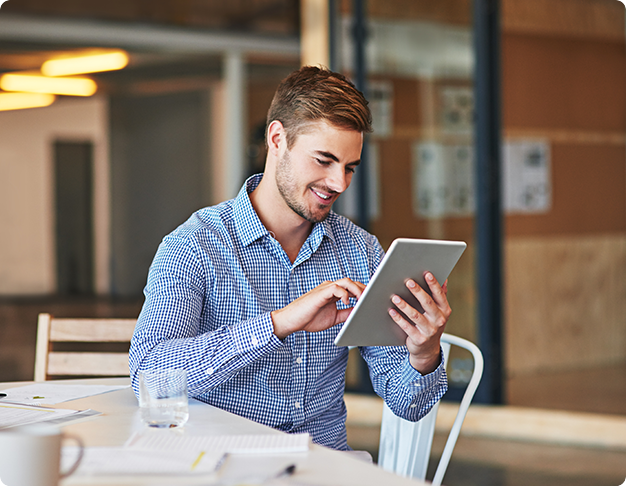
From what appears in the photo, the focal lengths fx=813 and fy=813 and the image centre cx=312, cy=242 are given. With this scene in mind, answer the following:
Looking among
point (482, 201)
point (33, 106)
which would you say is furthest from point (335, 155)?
point (33, 106)

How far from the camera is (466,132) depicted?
3.97 meters

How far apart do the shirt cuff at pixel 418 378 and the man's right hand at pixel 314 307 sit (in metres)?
0.23

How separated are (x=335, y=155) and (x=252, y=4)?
4.66 meters

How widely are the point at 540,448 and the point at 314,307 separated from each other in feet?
8.25

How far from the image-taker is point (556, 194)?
520cm

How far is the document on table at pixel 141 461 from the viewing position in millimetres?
1033

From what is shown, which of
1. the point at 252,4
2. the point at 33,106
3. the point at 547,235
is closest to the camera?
the point at 547,235

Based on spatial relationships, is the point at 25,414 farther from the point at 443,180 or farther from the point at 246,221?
the point at 443,180

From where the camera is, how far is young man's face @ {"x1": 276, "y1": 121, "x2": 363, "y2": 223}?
165 cm

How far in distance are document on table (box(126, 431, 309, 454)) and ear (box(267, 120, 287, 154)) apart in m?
0.71

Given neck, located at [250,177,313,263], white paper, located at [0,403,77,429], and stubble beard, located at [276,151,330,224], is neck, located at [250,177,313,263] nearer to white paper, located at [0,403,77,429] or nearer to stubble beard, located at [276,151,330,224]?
stubble beard, located at [276,151,330,224]

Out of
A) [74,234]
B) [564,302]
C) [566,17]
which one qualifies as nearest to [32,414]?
[564,302]

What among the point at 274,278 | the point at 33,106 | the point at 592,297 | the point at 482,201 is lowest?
the point at 592,297

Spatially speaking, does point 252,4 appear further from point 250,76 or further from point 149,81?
point 149,81
